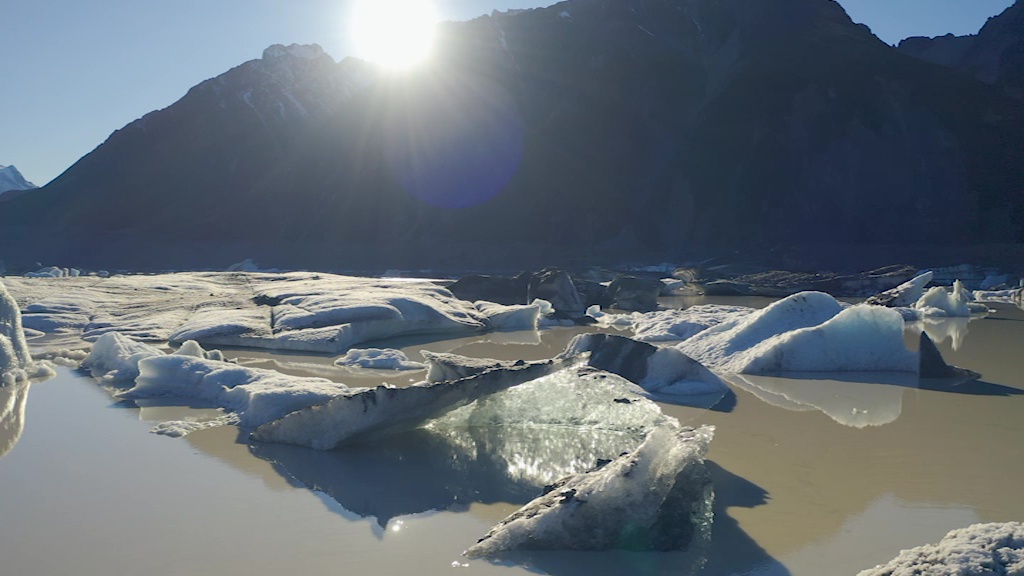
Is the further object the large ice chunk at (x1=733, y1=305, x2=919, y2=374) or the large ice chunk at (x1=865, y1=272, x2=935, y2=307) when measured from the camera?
the large ice chunk at (x1=865, y1=272, x2=935, y2=307)

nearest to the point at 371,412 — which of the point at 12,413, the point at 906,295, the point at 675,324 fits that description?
the point at 12,413

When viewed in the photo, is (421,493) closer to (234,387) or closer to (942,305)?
(234,387)

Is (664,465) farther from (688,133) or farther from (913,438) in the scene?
(688,133)

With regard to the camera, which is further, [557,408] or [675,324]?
[675,324]

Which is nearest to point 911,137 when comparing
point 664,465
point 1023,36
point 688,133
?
point 688,133

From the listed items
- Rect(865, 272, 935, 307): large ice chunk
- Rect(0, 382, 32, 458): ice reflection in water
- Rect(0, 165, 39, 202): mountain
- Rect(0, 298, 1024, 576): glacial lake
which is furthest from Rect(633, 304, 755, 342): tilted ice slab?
Rect(0, 165, 39, 202): mountain

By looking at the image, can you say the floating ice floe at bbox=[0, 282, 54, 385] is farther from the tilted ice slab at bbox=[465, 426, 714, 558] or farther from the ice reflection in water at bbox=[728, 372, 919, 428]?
the ice reflection in water at bbox=[728, 372, 919, 428]
